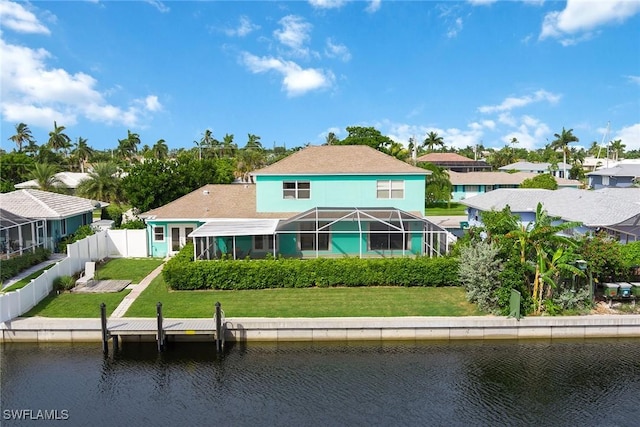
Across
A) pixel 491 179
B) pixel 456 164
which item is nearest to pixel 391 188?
pixel 491 179

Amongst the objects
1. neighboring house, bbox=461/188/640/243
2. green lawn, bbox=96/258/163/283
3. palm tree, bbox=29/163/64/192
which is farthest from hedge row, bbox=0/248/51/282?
neighboring house, bbox=461/188/640/243

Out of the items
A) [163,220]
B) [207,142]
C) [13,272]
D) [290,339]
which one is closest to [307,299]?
[290,339]

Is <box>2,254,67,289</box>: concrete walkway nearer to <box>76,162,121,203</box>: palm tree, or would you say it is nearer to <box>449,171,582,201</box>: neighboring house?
<box>76,162,121,203</box>: palm tree

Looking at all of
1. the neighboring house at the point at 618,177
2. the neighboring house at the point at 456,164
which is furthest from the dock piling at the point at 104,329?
the neighboring house at the point at 456,164

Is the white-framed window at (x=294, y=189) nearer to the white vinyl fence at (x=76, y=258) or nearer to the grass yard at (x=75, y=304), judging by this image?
the white vinyl fence at (x=76, y=258)

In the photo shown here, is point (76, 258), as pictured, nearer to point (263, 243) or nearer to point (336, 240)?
point (263, 243)

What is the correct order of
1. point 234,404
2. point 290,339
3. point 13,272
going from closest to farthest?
point 234,404, point 290,339, point 13,272

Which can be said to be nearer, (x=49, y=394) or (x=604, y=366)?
(x=49, y=394)

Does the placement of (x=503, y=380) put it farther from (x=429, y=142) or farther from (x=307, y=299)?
(x=429, y=142)
